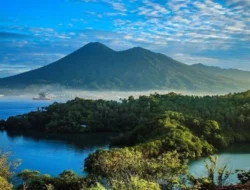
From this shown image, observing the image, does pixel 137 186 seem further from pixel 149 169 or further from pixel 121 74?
pixel 121 74

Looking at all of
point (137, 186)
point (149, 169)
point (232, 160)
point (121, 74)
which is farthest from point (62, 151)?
point (121, 74)

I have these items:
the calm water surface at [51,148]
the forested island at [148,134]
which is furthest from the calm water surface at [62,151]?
the forested island at [148,134]

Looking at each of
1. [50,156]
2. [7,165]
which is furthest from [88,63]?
[7,165]

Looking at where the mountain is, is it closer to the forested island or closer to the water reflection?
the forested island

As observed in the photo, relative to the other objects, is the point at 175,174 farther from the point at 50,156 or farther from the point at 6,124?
the point at 6,124

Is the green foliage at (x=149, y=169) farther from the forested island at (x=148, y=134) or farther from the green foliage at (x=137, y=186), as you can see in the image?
the green foliage at (x=137, y=186)

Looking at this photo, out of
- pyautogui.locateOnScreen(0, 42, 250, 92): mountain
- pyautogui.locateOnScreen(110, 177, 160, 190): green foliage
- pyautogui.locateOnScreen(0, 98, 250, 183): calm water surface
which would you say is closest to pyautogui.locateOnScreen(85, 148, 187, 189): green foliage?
pyautogui.locateOnScreen(110, 177, 160, 190): green foliage

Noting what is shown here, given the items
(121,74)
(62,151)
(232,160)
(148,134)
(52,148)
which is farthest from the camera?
(121,74)
